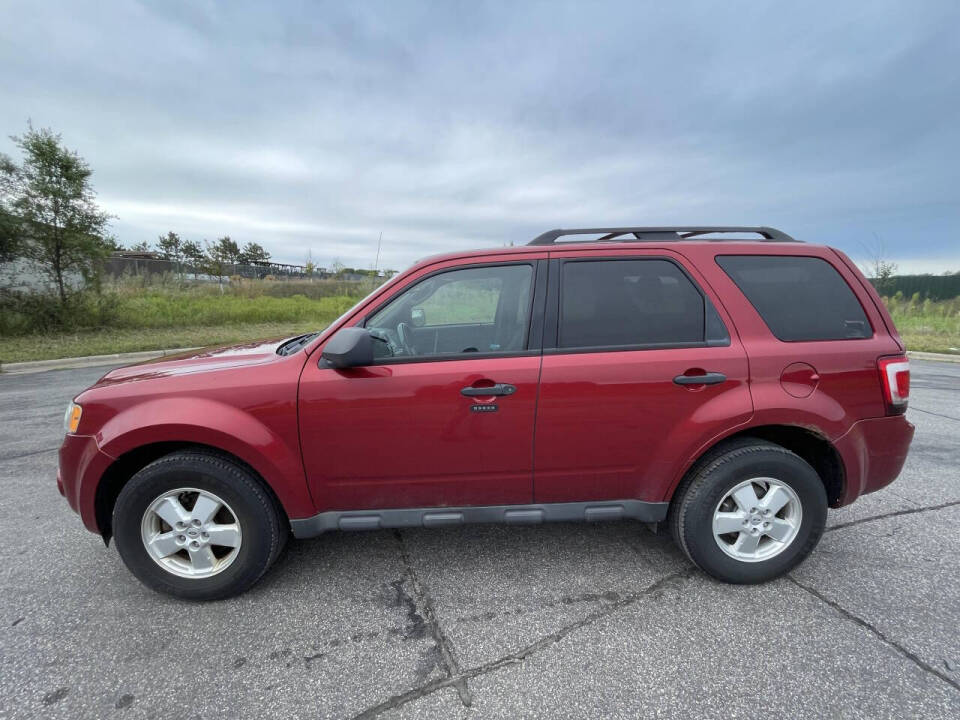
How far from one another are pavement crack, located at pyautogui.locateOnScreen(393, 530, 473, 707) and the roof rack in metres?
1.97

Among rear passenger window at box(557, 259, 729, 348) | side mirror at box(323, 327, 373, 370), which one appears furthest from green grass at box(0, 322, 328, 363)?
rear passenger window at box(557, 259, 729, 348)

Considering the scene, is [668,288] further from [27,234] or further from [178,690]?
[27,234]

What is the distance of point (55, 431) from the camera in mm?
5137

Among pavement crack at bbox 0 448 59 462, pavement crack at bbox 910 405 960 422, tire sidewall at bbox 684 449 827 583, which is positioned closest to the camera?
tire sidewall at bbox 684 449 827 583

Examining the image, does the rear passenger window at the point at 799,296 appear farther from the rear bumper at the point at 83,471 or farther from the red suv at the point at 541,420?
the rear bumper at the point at 83,471

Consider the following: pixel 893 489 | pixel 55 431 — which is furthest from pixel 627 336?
pixel 55 431

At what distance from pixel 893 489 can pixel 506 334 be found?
3491 mm

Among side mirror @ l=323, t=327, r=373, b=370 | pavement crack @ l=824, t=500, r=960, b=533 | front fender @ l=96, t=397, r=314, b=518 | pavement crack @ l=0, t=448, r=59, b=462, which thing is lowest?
pavement crack @ l=0, t=448, r=59, b=462

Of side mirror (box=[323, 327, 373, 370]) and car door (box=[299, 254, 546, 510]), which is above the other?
side mirror (box=[323, 327, 373, 370])

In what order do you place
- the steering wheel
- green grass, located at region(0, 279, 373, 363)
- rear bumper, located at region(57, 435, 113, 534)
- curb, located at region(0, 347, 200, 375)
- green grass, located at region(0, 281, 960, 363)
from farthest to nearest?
green grass, located at region(0, 281, 960, 363) < green grass, located at region(0, 279, 373, 363) < curb, located at region(0, 347, 200, 375) < the steering wheel < rear bumper, located at region(57, 435, 113, 534)

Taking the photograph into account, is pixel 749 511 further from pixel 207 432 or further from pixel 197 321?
pixel 197 321

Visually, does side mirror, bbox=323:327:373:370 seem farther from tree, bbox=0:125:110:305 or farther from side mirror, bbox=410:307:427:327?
tree, bbox=0:125:110:305

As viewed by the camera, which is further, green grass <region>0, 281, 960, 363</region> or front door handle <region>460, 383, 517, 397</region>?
green grass <region>0, 281, 960, 363</region>

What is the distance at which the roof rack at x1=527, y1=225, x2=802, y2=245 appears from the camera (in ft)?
8.59
